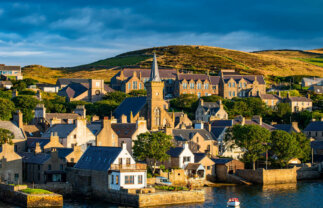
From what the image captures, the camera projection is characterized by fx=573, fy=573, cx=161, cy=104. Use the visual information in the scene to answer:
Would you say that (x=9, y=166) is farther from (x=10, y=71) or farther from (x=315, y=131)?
(x=10, y=71)

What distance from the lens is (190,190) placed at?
6688 centimetres

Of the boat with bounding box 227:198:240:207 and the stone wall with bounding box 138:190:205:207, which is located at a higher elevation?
the stone wall with bounding box 138:190:205:207

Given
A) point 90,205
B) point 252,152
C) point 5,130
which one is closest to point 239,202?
point 90,205

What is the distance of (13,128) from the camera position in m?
86.9

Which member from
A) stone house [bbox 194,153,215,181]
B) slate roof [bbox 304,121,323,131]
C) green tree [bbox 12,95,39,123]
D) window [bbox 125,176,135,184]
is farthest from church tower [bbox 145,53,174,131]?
window [bbox 125,176,135,184]

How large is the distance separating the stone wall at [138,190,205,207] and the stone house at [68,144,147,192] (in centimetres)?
334

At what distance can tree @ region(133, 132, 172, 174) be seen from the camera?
77.1 metres

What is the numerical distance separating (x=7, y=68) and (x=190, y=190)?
389ft

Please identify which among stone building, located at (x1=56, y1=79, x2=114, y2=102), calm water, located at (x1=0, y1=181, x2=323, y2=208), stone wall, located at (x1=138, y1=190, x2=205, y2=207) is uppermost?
stone building, located at (x1=56, y1=79, x2=114, y2=102)

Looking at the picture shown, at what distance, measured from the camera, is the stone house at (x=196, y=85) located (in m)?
157

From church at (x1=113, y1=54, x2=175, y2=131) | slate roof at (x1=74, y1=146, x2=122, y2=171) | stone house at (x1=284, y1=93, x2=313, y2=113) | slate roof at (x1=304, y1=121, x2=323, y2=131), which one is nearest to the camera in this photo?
slate roof at (x1=74, y1=146, x2=122, y2=171)

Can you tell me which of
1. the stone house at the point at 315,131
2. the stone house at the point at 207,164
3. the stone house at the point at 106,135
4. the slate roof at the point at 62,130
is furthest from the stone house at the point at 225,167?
the stone house at the point at 315,131

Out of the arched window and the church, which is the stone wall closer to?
the church

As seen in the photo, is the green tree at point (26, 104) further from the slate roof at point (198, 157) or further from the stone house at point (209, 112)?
the slate roof at point (198, 157)
